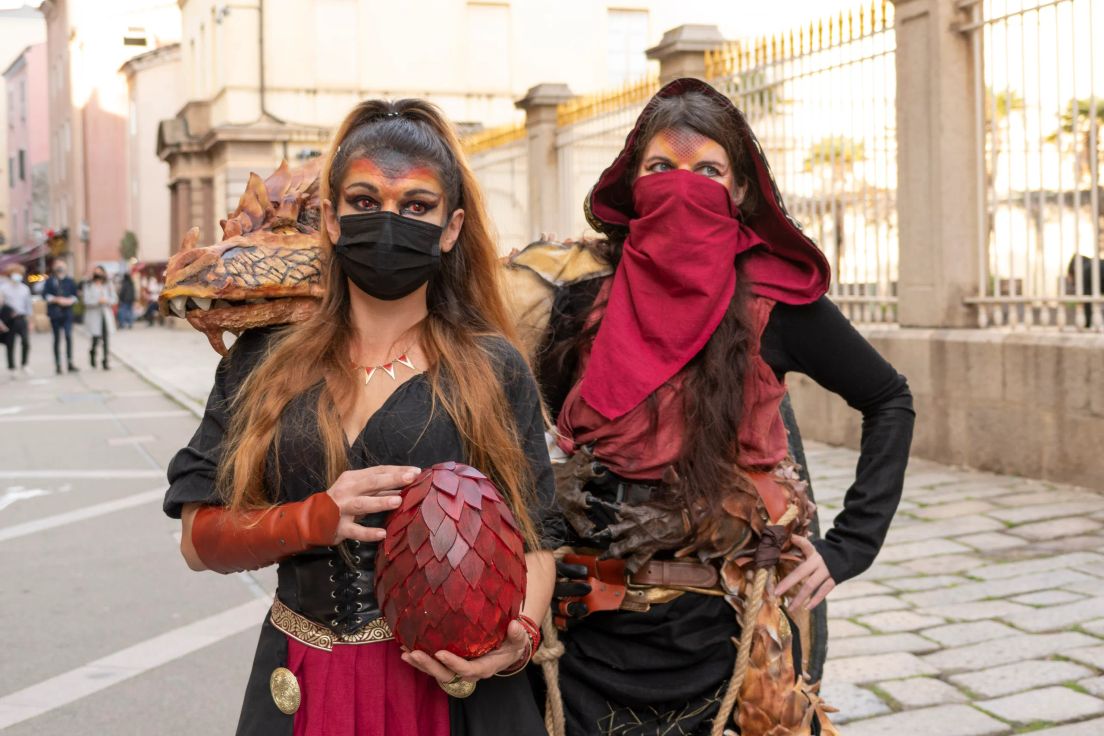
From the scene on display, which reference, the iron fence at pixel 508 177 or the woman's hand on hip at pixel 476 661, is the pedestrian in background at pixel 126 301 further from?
the woman's hand on hip at pixel 476 661

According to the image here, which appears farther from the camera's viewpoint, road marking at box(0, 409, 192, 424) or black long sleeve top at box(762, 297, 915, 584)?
road marking at box(0, 409, 192, 424)

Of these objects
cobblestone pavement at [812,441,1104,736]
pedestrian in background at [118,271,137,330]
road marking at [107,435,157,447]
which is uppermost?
pedestrian in background at [118,271,137,330]

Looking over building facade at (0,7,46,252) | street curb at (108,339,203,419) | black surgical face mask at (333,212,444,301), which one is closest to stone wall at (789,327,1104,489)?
black surgical face mask at (333,212,444,301)

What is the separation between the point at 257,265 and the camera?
88.2 inches

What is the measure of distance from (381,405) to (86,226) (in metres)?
56.8

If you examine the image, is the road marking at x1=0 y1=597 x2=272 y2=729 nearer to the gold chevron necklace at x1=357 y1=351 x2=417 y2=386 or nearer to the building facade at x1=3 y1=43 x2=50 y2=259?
the gold chevron necklace at x1=357 y1=351 x2=417 y2=386

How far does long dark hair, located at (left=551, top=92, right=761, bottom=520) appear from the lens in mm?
2486

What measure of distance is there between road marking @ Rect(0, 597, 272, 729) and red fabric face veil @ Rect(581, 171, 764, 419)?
3276mm

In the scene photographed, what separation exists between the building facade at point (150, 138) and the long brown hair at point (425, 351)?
149ft

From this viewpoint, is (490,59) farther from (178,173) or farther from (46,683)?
(46,683)

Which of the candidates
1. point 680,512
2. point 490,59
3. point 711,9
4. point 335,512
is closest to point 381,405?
point 335,512

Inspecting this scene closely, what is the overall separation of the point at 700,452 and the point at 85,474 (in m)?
8.89

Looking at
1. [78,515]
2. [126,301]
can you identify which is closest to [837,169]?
[78,515]

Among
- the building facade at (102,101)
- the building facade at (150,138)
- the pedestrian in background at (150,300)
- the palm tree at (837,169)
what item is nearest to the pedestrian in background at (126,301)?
the pedestrian in background at (150,300)
